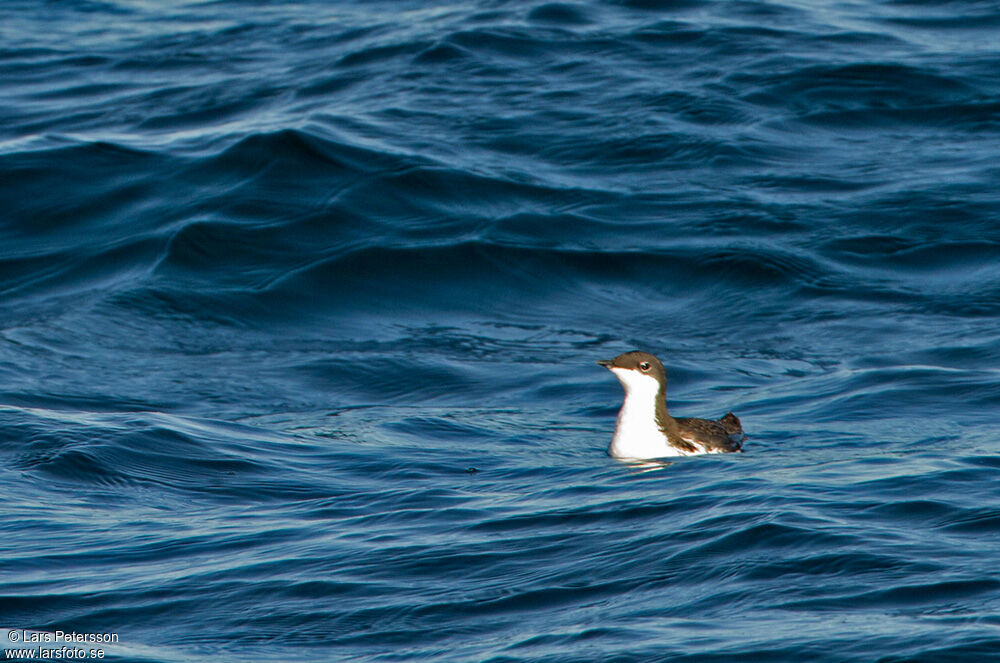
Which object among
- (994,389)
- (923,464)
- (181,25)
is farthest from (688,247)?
(181,25)

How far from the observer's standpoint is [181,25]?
21844 millimetres

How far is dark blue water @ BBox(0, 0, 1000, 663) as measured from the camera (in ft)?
20.7

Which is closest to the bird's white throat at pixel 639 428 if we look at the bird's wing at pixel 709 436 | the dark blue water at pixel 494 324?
the bird's wing at pixel 709 436

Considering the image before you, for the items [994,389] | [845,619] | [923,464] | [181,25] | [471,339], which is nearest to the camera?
[845,619]

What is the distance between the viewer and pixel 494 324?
13.1 meters

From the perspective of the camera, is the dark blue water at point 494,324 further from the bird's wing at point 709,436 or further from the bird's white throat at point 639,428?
the bird's white throat at point 639,428

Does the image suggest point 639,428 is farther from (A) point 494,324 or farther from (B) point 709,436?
(A) point 494,324

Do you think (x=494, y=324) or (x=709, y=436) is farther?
(x=494, y=324)

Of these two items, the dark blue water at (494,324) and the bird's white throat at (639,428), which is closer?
the dark blue water at (494,324)

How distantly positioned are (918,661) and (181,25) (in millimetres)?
18577

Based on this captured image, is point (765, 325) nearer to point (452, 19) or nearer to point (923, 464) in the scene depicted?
point (923, 464)

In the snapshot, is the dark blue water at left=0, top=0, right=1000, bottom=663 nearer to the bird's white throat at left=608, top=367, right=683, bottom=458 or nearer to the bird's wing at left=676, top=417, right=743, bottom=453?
the bird's wing at left=676, top=417, right=743, bottom=453

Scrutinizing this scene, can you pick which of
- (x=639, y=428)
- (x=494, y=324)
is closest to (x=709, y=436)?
(x=639, y=428)

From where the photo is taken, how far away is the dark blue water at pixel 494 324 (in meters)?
6.32
